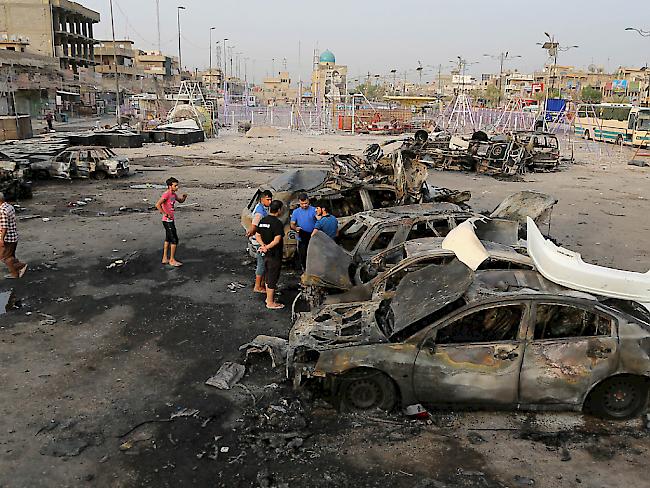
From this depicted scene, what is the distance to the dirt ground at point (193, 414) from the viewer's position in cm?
Result: 475

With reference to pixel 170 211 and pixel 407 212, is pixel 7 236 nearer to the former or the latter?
pixel 170 211

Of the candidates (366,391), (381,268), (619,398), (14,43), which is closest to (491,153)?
(381,268)

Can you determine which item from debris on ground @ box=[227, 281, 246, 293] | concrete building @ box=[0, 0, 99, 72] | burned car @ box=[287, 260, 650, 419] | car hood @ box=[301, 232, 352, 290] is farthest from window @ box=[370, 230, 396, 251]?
concrete building @ box=[0, 0, 99, 72]

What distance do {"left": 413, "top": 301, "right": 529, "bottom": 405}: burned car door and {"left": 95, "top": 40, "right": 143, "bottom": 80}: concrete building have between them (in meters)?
81.3

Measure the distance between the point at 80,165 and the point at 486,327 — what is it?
19.0 m

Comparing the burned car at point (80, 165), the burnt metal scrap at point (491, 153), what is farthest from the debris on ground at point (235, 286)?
the burnt metal scrap at point (491, 153)

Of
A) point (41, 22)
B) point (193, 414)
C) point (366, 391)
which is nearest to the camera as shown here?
point (366, 391)

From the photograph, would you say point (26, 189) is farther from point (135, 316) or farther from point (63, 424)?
point (63, 424)

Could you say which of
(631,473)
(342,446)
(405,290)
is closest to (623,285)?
(631,473)

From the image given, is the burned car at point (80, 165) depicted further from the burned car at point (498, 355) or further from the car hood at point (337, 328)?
the burned car at point (498, 355)

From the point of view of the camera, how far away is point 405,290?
6105mm

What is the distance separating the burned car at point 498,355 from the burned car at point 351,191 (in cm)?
410

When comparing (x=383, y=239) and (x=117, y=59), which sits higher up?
(x=117, y=59)

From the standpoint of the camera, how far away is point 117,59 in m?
81.7
